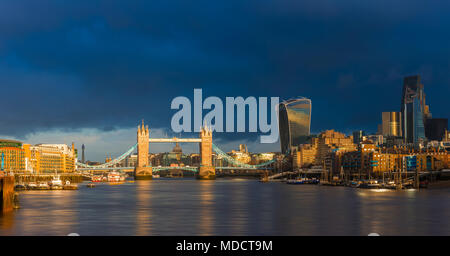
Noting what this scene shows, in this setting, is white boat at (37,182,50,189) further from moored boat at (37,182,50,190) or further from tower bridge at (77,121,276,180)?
tower bridge at (77,121,276,180)

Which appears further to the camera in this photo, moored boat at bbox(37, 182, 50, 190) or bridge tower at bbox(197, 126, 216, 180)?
bridge tower at bbox(197, 126, 216, 180)

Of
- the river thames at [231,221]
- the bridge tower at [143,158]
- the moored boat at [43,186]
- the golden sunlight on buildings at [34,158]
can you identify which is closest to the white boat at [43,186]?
the moored boat at [43,186]

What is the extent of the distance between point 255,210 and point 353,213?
7.68 metres

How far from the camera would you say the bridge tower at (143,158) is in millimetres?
167250

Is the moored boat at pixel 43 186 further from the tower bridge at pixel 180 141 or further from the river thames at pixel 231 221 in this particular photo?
the tower bridge at pixel 180 141

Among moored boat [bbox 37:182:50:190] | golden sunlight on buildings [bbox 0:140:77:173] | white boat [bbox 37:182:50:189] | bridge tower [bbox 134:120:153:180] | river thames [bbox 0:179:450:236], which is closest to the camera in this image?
river thames [bbox 0:179:450:236]

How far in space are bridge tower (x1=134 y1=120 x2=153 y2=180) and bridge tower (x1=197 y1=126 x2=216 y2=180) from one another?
49.2 feet

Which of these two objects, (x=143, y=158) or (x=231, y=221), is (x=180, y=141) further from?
(x=231, y=221)

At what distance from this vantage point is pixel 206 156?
180 meters

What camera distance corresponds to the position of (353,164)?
152 m

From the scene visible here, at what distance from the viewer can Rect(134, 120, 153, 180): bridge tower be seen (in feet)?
549

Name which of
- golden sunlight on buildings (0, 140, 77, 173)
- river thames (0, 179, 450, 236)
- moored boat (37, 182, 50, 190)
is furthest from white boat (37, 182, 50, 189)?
river thames (0, 179, 450, 236)

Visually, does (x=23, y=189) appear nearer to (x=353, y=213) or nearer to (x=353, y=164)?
(x=353, y=213)

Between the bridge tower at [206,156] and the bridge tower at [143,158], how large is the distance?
1500cm
